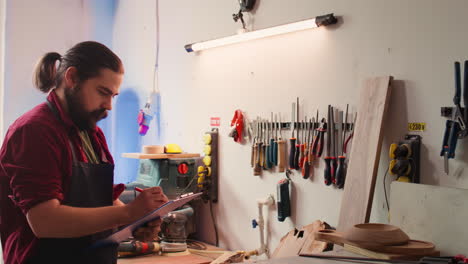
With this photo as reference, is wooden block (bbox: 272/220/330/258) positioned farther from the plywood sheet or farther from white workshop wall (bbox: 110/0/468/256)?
the plywood sheet

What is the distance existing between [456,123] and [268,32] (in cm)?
99

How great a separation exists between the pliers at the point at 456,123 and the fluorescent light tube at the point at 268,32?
0.62m

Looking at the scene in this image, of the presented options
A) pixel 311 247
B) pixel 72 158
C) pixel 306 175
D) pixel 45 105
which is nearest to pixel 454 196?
pixel 311 247

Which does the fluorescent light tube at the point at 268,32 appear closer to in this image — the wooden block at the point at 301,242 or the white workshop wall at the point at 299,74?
the white workshop wall at the point at 299,74

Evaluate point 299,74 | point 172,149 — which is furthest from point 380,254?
point 172,149

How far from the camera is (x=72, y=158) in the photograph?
145cm

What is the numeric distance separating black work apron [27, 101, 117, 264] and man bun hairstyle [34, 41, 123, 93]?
116 millimetres

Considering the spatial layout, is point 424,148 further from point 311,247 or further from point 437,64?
point 311,247

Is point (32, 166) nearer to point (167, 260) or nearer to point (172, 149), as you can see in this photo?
point (167, 260)

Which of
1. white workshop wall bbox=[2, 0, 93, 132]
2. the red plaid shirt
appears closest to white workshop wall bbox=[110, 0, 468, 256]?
white workshop wall bbox=[2, 0, 93, 132]

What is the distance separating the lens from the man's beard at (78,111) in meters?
1.48

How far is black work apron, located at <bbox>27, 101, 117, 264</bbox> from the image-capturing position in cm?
140

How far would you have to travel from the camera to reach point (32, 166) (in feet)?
4.23

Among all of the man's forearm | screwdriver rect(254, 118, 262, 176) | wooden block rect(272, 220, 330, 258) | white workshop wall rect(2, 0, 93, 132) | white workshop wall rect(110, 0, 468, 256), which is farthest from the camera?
white workshop wall rect(2, 0, 93, 132)
